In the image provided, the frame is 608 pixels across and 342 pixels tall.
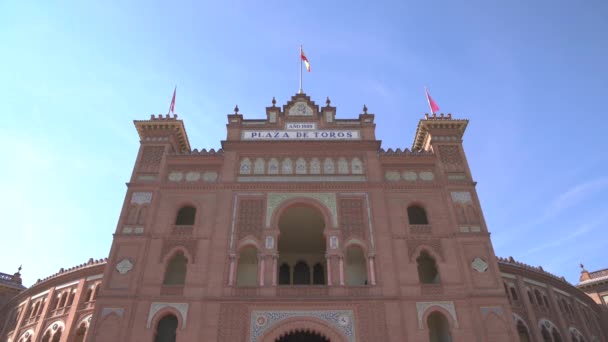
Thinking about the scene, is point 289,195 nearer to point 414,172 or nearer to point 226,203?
point 226,203

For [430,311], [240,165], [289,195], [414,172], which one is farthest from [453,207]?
[240,165]

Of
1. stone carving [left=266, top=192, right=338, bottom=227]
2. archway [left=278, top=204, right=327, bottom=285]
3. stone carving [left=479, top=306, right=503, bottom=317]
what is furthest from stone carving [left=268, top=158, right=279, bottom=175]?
stone carving [left=479, top=306, right=503, bottom=317]

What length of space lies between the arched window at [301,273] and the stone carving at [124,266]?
9047mm

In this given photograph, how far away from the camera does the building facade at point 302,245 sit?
20.8 meters

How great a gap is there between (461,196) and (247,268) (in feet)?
38.6

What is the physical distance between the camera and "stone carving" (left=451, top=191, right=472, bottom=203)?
24672 mm

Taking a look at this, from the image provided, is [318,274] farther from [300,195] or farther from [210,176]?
[210,176]

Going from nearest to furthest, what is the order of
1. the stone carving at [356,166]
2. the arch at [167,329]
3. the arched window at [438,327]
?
the arched window at [438,327], the arch at [167,329], the stone carving at [356,166]

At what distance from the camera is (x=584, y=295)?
3569 centimetres

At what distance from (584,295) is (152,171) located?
32.1 meters

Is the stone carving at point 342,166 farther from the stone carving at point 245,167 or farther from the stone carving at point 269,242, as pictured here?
the stone carving at point 269,242

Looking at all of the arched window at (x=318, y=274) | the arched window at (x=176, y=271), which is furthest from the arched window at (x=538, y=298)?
the arched window at (x=176, y=271)

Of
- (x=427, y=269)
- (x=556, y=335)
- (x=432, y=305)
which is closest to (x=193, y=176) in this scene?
(x=427, y=269)

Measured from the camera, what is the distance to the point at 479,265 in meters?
22.3
